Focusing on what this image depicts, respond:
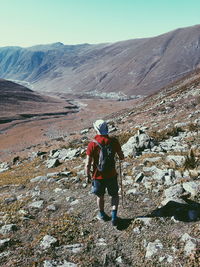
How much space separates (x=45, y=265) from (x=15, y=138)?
56.6m

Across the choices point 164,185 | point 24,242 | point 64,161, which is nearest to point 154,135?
point 64,161

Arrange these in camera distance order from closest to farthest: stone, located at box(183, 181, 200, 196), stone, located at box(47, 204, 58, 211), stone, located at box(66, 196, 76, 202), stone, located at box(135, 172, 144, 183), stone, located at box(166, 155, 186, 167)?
stone, located at box(183, 181, 200, 196) < stone, located at box(47, 204, 58, 211) < stone, located at box(66, 196, 76, 202) < stone, located at box(135, 172, 144, 183) < stone, located at box(166, 155, 186, 167)

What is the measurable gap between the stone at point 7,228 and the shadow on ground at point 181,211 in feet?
11.5

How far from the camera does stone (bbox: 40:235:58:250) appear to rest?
616 cm

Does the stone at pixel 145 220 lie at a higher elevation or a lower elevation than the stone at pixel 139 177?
lower

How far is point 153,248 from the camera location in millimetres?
5621

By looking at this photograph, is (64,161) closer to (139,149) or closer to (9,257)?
(139,149)

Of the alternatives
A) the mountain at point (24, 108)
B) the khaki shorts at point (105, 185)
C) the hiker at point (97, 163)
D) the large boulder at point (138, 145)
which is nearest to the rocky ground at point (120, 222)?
the hiker at point (97, 163)

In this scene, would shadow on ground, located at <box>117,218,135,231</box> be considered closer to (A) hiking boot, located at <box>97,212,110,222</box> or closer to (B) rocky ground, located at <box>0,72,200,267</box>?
(B) rocky ground, located at <box>0,72,200,267</box>

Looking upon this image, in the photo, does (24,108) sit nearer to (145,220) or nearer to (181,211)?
(145,220)

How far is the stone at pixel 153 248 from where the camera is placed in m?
5.50

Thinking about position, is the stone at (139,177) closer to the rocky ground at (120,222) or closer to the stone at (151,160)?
the rocky ground at (120,222)

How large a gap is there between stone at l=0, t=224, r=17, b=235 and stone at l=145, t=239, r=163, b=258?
11.7ft

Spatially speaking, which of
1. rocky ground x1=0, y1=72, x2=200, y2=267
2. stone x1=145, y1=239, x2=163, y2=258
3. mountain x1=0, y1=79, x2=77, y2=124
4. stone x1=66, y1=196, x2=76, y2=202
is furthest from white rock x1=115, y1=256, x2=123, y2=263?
mountain x1=0, y1=79, x2=77, y2=124
